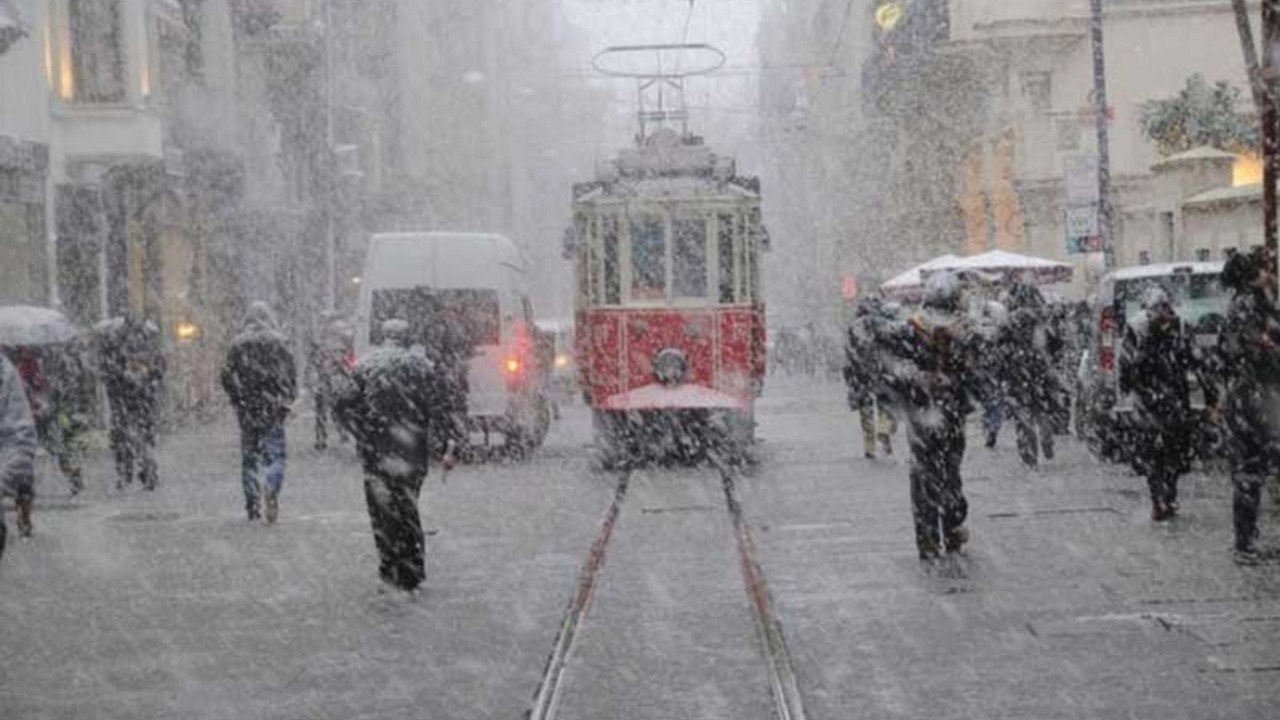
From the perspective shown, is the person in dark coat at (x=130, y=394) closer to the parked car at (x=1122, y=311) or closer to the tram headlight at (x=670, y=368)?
the tram headlight at (x=670, y=368)

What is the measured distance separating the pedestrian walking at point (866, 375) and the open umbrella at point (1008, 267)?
878 centimetres

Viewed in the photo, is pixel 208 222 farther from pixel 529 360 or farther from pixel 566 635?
pixel 566 635

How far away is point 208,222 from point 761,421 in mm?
11702

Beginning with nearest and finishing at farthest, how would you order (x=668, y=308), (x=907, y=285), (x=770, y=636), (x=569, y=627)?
(x=770, y=636) → (x=569, y=627) → (x=668, y=308) → (x=907, y=285)

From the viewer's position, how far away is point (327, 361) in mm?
25859

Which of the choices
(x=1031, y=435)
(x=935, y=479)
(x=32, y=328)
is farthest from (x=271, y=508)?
(x=1031, y=435)

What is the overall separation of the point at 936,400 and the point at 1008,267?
19543 mm

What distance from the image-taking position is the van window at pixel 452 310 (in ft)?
75.8

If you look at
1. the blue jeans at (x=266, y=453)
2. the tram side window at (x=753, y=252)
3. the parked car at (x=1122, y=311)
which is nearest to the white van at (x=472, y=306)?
the tram side window at (x=753, y=252)

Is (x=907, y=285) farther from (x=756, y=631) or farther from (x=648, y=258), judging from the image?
(x=756, y=631)

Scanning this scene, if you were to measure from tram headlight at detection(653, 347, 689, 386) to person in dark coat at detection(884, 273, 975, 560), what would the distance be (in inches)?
357

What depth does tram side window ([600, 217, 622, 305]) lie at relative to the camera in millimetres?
22531

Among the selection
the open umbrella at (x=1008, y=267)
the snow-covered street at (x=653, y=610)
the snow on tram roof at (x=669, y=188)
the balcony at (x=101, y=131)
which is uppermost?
the balcony at (x=101, y=131)

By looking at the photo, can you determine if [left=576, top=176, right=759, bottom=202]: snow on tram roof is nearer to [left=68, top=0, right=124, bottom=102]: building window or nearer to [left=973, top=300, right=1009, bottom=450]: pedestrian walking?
[left=973, top=300, right=1009, bottom=450]: pedestrian walking
